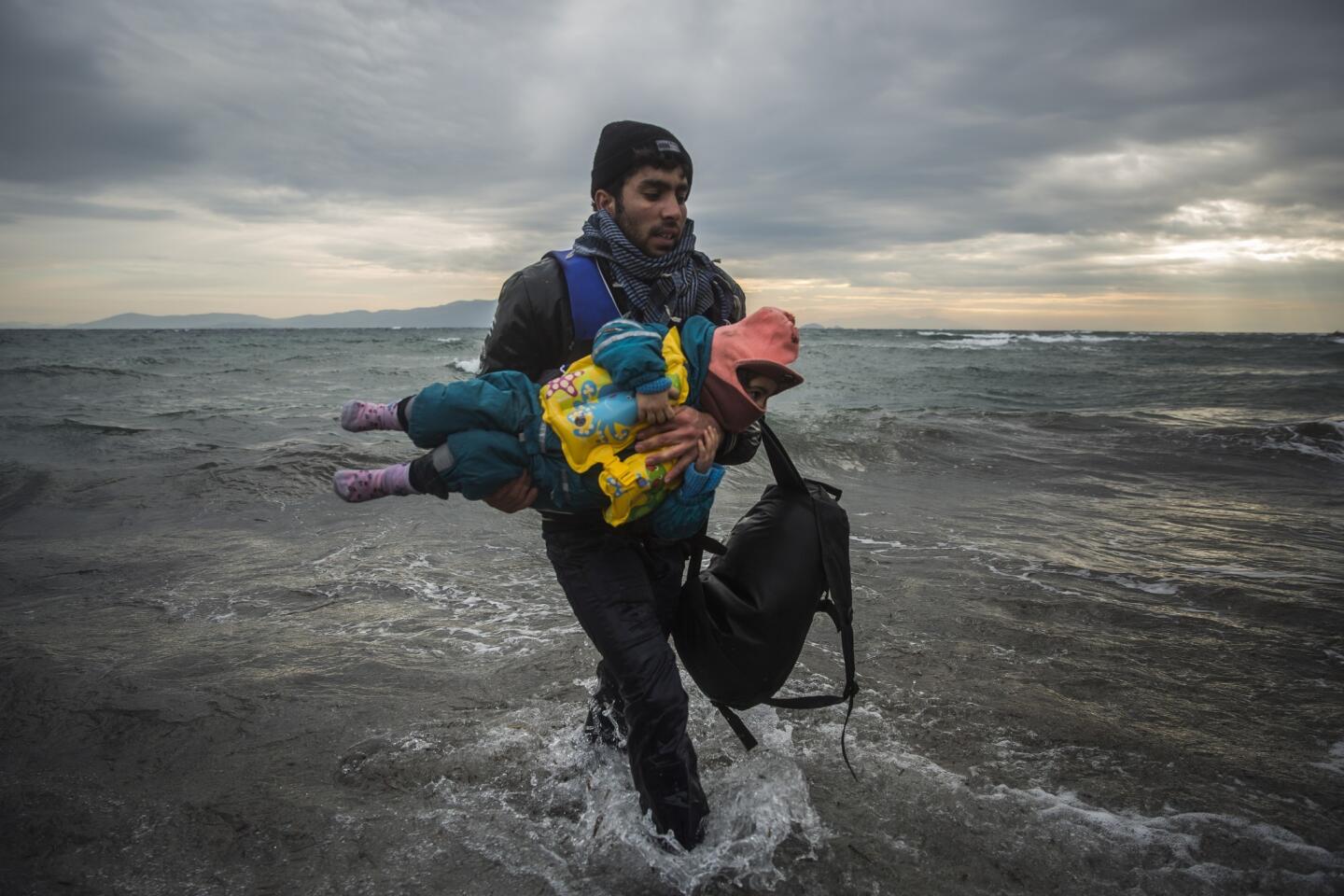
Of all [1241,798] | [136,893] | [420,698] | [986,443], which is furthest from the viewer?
[986,443]

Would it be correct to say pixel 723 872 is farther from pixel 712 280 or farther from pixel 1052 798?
pixel 712 280

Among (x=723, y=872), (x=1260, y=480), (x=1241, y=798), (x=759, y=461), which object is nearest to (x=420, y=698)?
(x=723, y=872)

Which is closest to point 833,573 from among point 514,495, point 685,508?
point 685,508

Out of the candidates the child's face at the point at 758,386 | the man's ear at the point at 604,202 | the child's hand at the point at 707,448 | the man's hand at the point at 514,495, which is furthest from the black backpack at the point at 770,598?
the man's ear at the point at 604,202

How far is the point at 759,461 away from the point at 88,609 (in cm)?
781

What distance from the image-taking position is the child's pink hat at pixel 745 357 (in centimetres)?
223

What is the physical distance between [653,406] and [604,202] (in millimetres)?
941

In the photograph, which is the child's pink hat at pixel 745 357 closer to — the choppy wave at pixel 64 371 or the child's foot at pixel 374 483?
the child's foot at pixel 374 483

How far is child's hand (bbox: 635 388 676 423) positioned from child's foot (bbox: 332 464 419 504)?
0.74 metres

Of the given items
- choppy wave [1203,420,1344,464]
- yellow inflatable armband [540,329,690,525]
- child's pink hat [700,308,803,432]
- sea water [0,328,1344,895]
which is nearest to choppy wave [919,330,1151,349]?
choppy wave [1203,420,1344,464]

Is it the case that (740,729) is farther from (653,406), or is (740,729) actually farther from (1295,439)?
(1295,439)

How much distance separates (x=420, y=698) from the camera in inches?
144

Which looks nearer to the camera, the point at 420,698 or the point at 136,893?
the point at 136,893

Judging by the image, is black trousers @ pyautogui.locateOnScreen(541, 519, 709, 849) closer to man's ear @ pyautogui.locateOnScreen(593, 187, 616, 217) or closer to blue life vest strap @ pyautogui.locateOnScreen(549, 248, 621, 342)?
blue life vest strap @ pyautogui.locateOnScreen(549, 248, 621, 342)
